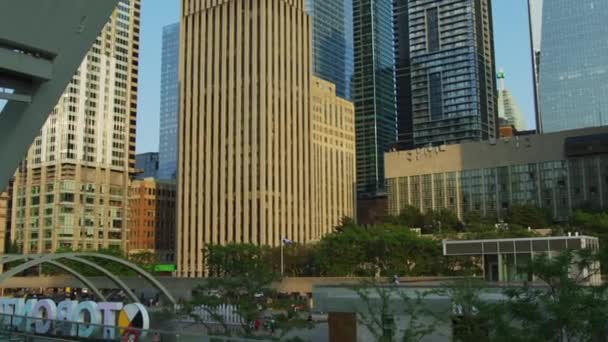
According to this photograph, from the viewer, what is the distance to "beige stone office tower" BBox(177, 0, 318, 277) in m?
124

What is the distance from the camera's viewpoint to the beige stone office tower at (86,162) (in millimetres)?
138875

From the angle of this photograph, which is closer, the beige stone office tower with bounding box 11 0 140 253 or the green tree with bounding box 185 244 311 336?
the green tree with bounding box 185 244 311 336

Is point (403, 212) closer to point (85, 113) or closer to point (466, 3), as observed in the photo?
point (85, 113)

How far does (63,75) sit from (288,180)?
373 ft

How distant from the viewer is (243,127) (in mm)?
126250

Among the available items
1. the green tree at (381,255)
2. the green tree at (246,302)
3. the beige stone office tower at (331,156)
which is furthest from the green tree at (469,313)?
the beige stone office tower at (331,156)

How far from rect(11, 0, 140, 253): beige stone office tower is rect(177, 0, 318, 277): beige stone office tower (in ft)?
69.6

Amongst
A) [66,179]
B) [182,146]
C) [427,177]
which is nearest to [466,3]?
[427,177]

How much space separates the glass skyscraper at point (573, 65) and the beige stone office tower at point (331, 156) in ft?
164

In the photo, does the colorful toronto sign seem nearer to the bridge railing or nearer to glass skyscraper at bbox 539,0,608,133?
the bridge railing

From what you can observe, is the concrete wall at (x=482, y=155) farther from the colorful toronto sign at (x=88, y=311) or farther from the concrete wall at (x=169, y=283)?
the colorful toronto sign at (x=88, y=311)

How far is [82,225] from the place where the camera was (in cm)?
13912

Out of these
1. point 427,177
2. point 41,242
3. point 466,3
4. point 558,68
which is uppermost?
point 466,3

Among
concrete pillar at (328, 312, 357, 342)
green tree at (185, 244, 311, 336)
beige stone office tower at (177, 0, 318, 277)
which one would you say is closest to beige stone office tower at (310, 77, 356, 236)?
beige stone office tower at (177, 0, 318, 277)
